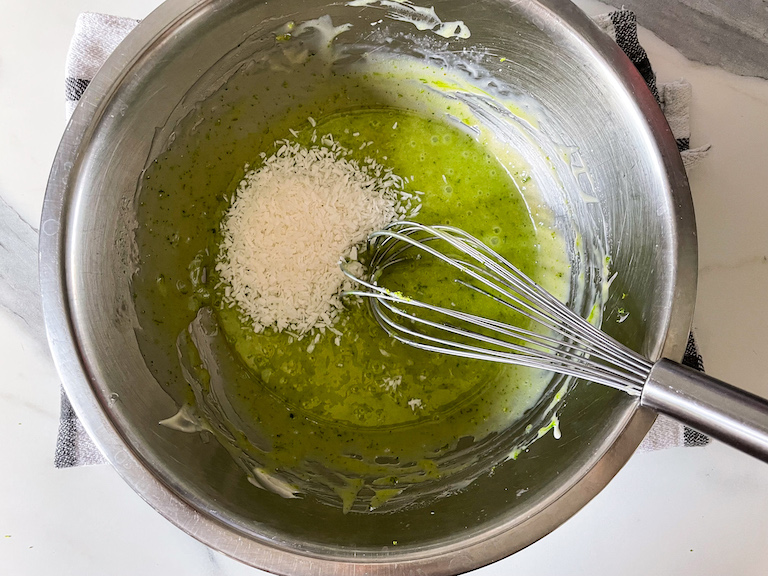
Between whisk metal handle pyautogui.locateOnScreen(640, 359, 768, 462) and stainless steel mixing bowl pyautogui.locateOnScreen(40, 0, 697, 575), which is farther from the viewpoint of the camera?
stainless steel mixing bowl pyautogui.locateOnScreen(40, 0, 697, 575)

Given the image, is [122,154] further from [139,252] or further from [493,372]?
[493,372]

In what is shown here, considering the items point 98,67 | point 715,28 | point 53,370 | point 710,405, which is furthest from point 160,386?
point 715,28

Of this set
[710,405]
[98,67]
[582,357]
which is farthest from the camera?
[98,67]

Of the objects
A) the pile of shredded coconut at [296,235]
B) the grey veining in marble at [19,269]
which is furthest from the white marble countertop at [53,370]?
the pile of shredded coconut at [296,235]

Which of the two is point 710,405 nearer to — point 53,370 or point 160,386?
point 160,386

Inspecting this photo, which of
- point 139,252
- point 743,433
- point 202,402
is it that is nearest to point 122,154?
point 139,252

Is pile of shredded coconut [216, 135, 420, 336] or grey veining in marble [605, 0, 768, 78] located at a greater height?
grey veining in marble [605, 0, 768, 78]

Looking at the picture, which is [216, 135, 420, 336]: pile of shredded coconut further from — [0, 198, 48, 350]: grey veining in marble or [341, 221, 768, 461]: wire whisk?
[0, 198, 48, 350]: grey veining in marble

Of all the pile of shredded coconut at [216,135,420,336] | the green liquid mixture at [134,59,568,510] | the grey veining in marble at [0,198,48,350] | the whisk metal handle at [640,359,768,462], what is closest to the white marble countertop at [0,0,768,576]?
the grey veining in marble at [0,198,48,350]
